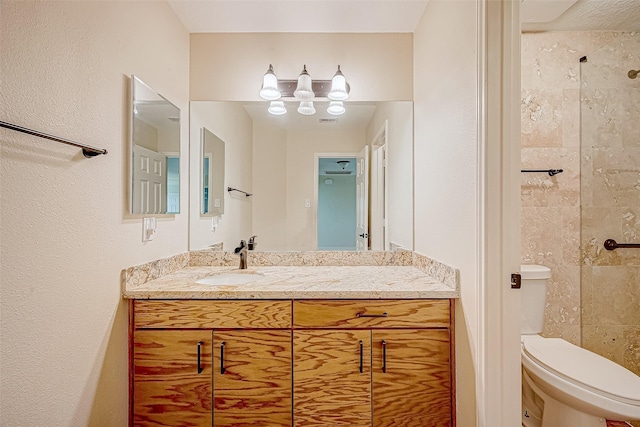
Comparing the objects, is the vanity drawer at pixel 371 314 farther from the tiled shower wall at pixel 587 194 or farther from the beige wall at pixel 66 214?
the tiled shower wall at pixel 587 194

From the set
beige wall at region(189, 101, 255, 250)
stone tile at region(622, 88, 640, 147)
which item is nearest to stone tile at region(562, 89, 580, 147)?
stone tile at region(622, 88, 640, 147)

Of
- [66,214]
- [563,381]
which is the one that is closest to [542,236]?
[563,381]

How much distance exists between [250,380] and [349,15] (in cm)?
203

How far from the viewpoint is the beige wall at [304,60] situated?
2.04 metres

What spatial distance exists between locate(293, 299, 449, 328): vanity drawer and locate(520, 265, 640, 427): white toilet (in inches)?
18.7

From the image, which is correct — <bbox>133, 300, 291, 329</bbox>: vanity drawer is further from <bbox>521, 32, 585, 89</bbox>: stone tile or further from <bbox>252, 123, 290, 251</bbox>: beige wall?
<bbox>521, 32, 585, 89</bbox>: stone tile

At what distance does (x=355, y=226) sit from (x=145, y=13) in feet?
5.29

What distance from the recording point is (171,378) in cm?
144

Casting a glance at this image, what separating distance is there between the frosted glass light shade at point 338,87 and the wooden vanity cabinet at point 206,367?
136 centimetres

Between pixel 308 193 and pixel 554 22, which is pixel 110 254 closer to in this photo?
pixel 308 193

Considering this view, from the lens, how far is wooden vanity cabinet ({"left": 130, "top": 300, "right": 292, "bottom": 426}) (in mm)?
1434

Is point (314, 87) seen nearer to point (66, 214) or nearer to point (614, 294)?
point (66, 214)

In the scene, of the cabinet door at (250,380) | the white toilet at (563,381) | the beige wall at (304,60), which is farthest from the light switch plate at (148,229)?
the white toilet at (563,381)

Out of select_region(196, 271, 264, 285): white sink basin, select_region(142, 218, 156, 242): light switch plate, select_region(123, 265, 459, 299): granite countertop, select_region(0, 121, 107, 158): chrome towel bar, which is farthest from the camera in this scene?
select_region(196, 271, 264, 285): white sink basin
